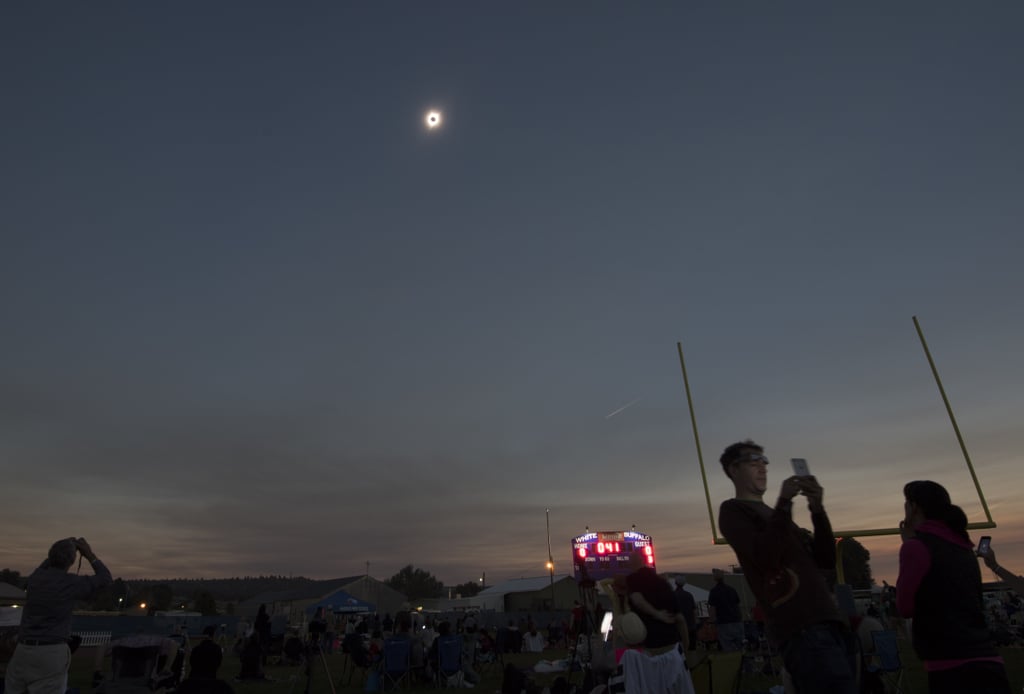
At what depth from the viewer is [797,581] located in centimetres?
277

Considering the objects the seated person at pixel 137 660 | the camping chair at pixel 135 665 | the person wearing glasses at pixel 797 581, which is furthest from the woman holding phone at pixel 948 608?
the camping chair at pixel 135 665

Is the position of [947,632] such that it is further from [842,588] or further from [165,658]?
[165,658]

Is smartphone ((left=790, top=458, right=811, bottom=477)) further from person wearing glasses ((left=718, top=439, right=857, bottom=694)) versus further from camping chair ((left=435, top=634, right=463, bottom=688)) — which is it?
camping chair ((left=435, top=634, right=463, bottom=688))

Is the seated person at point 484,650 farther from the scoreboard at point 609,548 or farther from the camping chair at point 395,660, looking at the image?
the scoreboard at point 609,548

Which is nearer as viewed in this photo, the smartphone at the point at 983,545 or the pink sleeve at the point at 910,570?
the pink sleeve at the point at 910,570

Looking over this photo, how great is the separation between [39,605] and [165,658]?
117 cm

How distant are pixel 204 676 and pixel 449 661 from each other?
9.85 meters

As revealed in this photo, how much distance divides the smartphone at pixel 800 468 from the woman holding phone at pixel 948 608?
34.7 inches

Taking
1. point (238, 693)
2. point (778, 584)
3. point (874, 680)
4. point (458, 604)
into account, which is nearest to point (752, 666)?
point (874, 680)

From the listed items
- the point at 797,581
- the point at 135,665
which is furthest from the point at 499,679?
the point at 797,581

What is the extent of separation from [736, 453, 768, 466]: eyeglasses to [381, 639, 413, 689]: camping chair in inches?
435

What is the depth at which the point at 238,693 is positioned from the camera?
11.9 m

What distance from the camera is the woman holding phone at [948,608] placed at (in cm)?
314

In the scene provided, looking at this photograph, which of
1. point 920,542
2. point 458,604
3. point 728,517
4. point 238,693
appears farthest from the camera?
point 458,604
